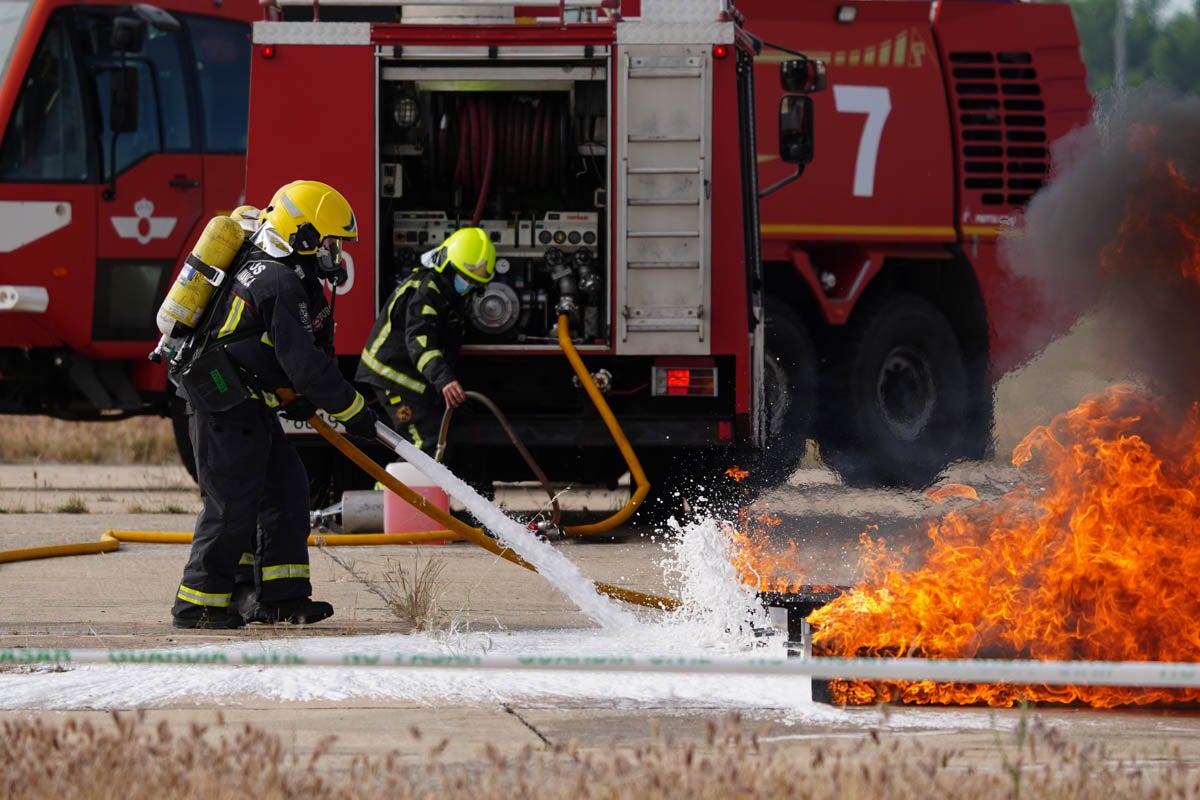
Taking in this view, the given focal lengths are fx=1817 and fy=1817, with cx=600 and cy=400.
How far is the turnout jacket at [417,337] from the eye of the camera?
955 cm

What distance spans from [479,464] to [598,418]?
818 millimetres

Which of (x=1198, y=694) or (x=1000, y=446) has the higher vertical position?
(x=1000, y=446)

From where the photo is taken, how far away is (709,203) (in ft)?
32.5

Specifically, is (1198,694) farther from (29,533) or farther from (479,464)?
(29,533)

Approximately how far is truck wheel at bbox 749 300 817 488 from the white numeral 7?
107cm

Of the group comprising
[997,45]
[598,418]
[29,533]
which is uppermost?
[997,45]

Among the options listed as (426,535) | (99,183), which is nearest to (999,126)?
(426,535)

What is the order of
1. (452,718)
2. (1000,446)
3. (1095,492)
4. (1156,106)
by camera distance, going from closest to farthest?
(452,718) < (1095,492) < (1156,106) < (1000,446)

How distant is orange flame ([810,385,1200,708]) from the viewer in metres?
5.41

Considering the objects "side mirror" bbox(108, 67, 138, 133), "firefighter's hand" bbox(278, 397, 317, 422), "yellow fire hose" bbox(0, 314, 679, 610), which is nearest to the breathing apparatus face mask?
"firefighter's hand" bbox(278, 397, 317, 422)

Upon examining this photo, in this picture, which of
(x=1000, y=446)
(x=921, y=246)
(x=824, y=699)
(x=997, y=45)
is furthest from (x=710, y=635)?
(x=997, y=45)

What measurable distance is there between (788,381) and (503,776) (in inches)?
331

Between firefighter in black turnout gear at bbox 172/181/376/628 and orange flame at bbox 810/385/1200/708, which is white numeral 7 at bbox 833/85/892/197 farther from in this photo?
orange flame at bbox 810/385/1200/708

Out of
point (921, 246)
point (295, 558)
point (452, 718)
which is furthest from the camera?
point (921, 246)
